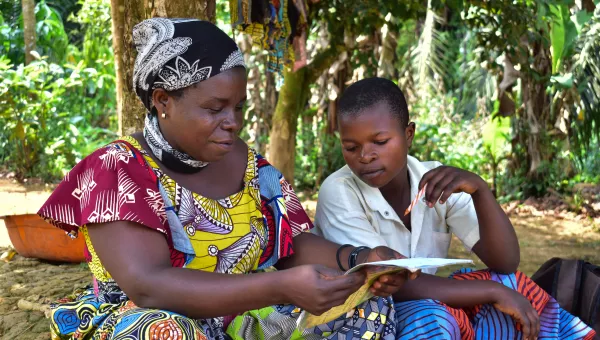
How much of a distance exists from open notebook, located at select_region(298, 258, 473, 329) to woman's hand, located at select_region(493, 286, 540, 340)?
1.69 ft

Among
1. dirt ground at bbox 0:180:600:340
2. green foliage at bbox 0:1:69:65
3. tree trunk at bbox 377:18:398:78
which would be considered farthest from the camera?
green foliage at bbox 0:1:69:65

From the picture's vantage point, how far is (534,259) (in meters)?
5.29

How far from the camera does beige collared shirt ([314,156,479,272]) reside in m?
2.47

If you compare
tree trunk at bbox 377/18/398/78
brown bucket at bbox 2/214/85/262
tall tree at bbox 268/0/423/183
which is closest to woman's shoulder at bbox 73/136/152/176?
brown bucket at bbox 2/214/85/262

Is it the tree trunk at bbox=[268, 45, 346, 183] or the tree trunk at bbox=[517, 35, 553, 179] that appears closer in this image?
the tree trunk at bbox=[268, 45, 346, 183]

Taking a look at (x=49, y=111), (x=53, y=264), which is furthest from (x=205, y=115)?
(x=49, y=111)

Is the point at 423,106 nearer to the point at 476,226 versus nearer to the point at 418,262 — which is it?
the point at 476,226

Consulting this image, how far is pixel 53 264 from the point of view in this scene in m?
4.31

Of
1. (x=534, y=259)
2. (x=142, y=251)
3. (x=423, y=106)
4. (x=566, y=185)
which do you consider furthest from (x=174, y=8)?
(x=423, y=106)

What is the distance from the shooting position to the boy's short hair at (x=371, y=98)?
7.94ft

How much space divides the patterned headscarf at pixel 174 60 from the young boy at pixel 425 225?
631 millimetres

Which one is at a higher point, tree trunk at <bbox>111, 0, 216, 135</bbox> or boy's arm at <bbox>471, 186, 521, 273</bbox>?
tree trunk at <bbox>111, 0, 216, 135</bbox>

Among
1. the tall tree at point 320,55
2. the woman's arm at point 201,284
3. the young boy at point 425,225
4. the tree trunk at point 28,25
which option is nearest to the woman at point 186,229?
the woman's arm at point 201,284

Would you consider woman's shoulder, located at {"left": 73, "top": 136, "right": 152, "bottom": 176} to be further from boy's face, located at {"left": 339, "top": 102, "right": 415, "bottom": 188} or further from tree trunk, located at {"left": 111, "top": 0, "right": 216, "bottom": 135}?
tree trunk, located at {"left": 111, "top": 0, "right": 216, "bottom": 135}
